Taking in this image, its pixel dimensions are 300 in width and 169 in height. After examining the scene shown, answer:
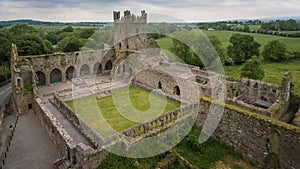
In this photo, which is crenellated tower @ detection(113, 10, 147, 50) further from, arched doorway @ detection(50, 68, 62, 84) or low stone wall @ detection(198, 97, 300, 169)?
low stone wall @ detection(198, 97, 300, 169)

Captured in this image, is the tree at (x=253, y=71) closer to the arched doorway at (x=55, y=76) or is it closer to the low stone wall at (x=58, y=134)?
the low stone wall at (x=58, y=134)

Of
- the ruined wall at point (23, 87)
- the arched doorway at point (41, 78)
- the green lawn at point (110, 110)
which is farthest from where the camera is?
the arched doorway at point (41, 78)

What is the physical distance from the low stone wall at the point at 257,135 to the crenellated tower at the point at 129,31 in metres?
27.1

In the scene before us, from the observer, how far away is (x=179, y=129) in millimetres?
9664

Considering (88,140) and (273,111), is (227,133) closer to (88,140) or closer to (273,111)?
(273,111)

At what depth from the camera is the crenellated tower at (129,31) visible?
116ft

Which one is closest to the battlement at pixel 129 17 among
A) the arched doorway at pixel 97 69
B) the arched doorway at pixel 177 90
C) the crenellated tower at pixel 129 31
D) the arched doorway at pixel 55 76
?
the crenellated tower at pixel 129 31

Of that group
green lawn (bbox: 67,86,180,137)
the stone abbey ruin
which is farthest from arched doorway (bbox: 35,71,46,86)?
green lawn (bbox: 67,86,180,137)

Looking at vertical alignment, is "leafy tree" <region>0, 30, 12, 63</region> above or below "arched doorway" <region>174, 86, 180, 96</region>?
above

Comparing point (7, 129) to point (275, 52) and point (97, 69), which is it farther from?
point (275, 52)

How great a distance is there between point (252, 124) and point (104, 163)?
5553 mm

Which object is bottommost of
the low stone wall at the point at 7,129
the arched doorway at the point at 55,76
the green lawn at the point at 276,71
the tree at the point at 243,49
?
the low stone wall at the point at 7,129

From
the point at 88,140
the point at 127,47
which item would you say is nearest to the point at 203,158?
the point at 88,140

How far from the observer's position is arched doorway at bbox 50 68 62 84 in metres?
30.0
